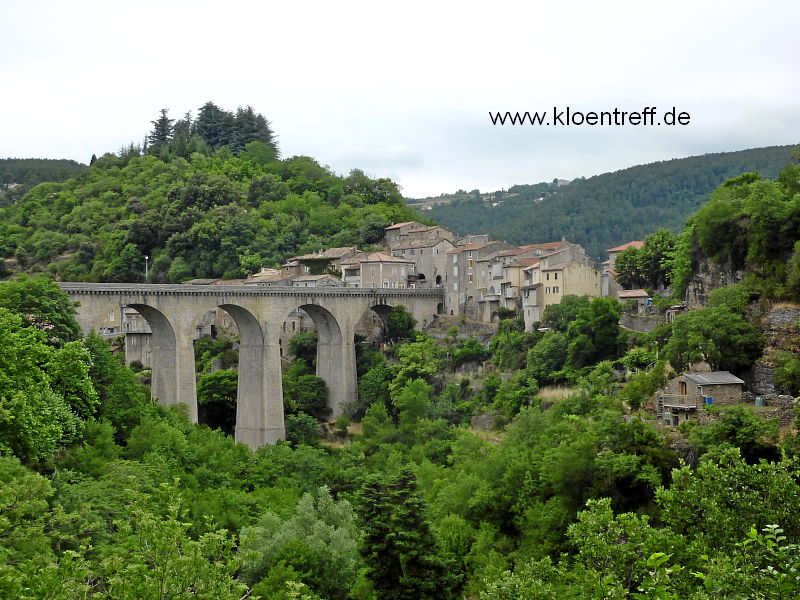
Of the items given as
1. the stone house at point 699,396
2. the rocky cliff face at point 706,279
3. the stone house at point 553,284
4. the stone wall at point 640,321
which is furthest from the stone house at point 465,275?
the stone house at point 699,396

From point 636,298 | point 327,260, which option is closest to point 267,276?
point 327,260

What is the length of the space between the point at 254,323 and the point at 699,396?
1214 inches

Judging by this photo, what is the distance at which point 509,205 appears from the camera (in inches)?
6540

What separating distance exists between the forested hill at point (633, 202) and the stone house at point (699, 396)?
259 ft

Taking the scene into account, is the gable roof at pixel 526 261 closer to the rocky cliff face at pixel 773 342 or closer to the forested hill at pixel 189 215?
the forested hill at pixel 189 215

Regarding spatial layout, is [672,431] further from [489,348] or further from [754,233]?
[489,348]

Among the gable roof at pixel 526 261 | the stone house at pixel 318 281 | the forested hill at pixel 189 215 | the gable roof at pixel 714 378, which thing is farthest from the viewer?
the forested hill at pixel 189 215

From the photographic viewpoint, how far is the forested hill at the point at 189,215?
8025 cm

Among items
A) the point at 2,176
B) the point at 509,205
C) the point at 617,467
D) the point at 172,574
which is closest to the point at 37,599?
the point at 172,574

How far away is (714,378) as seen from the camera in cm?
3512

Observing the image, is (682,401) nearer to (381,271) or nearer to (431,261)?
(381,271)

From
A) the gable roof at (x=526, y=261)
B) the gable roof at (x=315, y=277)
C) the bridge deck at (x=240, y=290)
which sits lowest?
the bridge deck at (x=240, y=290)

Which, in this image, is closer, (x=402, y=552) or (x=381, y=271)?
(x=402, y=552)

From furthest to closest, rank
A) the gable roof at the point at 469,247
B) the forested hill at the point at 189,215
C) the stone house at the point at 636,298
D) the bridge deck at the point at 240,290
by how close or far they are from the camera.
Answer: the forested hill at the point at 189,215
the gable roof at the point at 469,247
the stone house at the point at 636,298
the bridge deck at the point at 240,290
